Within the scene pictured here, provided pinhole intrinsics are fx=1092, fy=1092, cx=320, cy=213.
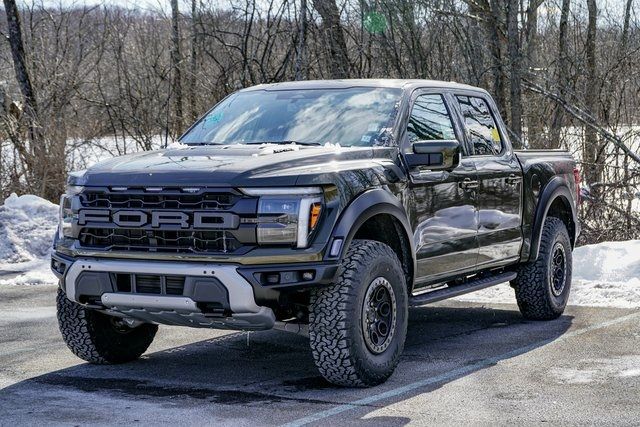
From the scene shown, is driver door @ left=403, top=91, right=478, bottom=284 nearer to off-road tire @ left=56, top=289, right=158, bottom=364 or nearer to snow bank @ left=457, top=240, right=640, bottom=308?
off-road tire @ left=56, top=289, right=158, bottom=364

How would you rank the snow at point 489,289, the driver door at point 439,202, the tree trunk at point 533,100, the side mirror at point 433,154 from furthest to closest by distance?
the tree trunk at point 533,100 → the snow at point 489,289 → the driver door at point 439,202 → the side mirror at point 433,154

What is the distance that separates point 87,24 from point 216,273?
19078 millimetres

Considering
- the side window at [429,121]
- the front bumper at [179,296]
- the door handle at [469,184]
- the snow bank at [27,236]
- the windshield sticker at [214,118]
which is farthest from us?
the snow bank at [27,236]

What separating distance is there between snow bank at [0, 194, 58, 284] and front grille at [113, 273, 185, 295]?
5729 mm

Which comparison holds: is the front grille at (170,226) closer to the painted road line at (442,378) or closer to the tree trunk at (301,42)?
the painted road line at (442,378)

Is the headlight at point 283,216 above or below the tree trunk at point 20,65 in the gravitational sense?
below

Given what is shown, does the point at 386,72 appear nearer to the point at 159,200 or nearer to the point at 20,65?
the point at 20,65

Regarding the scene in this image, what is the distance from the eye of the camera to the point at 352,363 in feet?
20.2

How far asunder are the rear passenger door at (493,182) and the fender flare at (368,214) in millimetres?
1190

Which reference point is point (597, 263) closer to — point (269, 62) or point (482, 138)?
point (482, 138)

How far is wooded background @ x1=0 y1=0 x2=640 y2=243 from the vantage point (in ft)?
49.0

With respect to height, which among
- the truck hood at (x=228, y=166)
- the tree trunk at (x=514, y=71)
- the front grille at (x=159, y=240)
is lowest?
Answer: the front grille at (x=159, y=240)

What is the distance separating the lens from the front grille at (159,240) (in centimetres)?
601

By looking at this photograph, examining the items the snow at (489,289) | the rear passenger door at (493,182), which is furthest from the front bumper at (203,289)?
the snow at (489,289)
